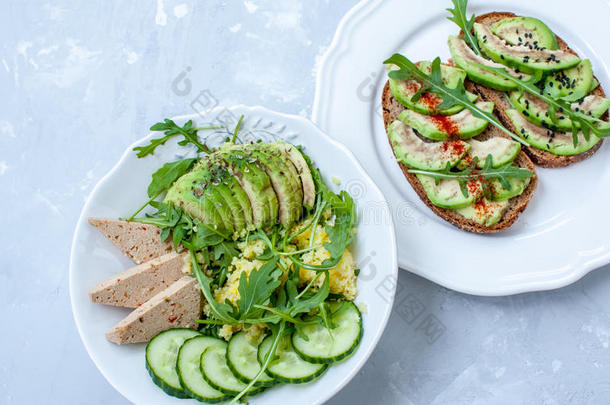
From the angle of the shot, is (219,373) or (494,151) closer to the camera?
(219,373)

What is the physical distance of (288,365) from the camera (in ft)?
7.48

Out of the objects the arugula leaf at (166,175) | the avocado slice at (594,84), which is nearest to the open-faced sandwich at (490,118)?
the avocado slice at (594,84)

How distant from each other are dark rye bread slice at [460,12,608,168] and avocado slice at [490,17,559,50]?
67 mm

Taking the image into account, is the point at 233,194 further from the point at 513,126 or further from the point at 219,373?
the point at 513,126

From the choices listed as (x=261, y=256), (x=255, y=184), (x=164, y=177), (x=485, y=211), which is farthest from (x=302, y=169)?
(x=485, y=211)

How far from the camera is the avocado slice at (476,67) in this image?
2812 millimetres

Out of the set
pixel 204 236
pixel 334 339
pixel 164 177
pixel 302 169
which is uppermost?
pixel 164 177

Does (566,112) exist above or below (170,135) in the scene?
below

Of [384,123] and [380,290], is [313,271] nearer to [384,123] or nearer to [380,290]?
[380,290]

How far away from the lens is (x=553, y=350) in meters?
2.83

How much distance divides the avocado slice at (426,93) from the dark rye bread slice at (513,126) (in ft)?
0.62

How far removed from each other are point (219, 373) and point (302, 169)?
1042mm

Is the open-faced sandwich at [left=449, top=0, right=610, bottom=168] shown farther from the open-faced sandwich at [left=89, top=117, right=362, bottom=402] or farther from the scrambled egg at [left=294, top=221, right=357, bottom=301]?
the scrambled egg at [left=294, top=221, right=357, bottom=301]

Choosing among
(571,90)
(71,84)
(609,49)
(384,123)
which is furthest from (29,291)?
(609,49)
